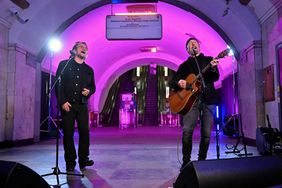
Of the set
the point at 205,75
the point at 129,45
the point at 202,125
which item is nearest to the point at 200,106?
the point at 202,125

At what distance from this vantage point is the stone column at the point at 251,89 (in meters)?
6.99

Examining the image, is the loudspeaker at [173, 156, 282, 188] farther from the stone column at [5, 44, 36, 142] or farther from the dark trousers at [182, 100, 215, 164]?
the stone column at [5, 44, 36, 142]

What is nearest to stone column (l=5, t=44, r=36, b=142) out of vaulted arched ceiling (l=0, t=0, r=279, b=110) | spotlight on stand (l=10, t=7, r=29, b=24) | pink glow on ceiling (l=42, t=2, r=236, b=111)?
vaulted arched ceiling (l=0, t=0, r=279, b=110)

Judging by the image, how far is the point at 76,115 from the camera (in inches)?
160

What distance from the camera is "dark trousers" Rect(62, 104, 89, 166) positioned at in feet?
12.8

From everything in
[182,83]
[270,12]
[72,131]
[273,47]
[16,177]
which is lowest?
[16,177]

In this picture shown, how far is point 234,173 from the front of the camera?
1729 millimetres

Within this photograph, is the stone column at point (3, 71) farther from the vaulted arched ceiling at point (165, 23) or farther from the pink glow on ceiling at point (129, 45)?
the pink glow on ceiling at point (129, 45)

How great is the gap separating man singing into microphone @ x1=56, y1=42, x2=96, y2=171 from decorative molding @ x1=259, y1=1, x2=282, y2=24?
13.4ft

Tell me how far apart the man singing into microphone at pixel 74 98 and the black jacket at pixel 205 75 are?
3.99 ft

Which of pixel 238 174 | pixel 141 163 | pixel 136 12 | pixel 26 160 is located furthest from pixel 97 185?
pixel 136 12

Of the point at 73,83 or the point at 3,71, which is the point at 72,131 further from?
the point at 3,71

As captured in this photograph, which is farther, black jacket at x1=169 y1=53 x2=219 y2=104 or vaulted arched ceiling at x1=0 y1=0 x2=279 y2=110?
vaulted arched ceiling at x1=0 y1=0 x2=279 y2=110

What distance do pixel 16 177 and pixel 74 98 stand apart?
229 cm
